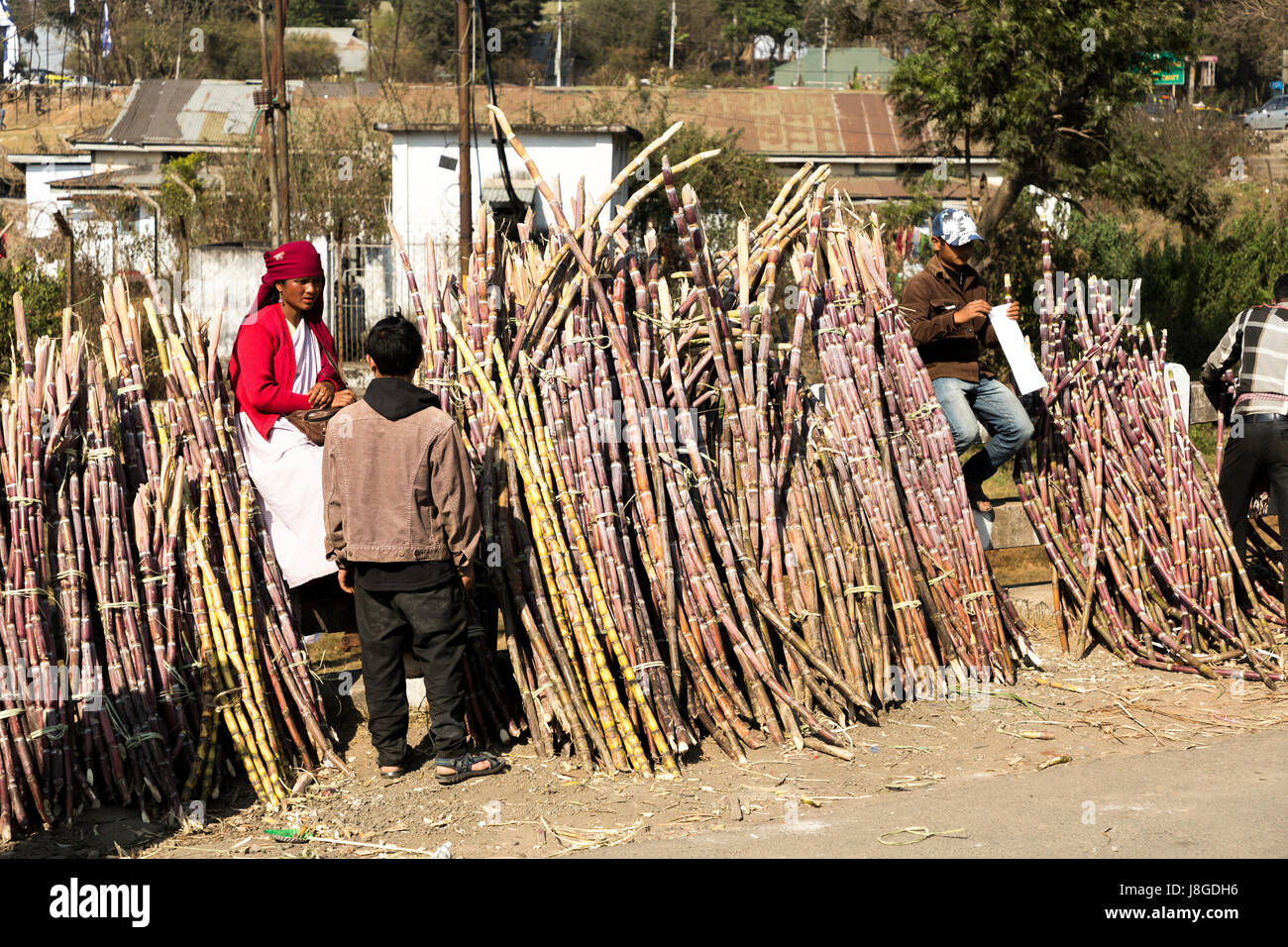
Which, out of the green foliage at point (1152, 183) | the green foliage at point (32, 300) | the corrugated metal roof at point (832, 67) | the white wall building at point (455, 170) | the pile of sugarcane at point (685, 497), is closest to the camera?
the pile of sugarcane at point (685, 497)

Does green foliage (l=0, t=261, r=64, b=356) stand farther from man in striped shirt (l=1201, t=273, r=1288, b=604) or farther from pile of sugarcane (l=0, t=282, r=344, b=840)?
man in striped shirt (l=1201, t=273, r=1288, b=604)

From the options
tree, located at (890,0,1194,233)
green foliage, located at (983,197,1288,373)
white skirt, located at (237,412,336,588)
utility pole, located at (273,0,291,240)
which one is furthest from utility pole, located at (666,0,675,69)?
white skirt, located at (237,412,336,588)

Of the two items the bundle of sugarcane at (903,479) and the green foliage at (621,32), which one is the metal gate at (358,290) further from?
the green foliage at (621,32)

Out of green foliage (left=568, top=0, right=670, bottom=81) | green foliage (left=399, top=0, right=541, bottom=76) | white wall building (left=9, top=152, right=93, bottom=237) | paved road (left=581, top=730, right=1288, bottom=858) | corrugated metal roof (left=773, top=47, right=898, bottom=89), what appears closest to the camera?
paved road (left=581, top=730, right=1288, bottom=858)

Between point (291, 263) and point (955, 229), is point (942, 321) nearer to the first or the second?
point (955, 229)

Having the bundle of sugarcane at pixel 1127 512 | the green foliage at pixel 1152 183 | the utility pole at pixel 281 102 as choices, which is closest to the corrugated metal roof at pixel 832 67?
the green foliage at pixel 1152 183

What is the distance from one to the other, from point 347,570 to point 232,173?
16.9 m

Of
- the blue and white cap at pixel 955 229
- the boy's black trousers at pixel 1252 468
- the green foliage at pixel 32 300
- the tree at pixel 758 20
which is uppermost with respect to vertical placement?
the tree at pixel 758 20

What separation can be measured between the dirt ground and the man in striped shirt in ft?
3.07

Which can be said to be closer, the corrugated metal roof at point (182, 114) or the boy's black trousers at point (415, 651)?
the boy's black trousers at point (415, 651)

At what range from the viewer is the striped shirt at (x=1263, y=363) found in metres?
5.58

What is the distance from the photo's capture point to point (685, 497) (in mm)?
4562

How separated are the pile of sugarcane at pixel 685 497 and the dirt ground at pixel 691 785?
13 cm

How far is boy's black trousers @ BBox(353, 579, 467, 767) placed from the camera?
4.21 m
